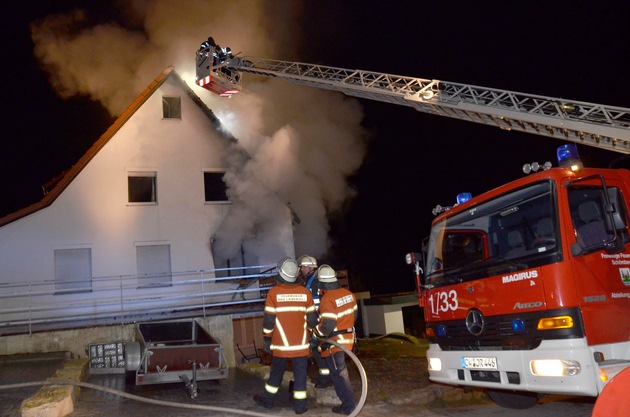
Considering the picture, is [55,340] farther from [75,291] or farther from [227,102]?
[227,102]

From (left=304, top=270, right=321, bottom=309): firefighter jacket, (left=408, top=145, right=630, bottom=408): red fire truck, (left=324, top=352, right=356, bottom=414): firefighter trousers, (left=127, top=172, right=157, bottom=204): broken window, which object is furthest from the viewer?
(left=127, top=172, right=157, bottom=204): broken window

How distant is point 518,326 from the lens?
5.05 m

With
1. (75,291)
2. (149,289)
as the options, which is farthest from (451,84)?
(75,291)

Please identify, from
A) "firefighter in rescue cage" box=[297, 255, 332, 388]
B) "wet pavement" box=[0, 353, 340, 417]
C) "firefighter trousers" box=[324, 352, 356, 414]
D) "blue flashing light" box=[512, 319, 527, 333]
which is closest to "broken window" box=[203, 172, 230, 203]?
"wet pavement" box=[0, 353, 340, 417]

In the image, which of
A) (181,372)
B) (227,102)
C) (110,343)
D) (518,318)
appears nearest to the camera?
(518,318)

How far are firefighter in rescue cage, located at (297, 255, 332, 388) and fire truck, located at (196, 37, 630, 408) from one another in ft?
4.87

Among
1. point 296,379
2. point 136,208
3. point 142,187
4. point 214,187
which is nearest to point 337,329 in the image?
point 296,379

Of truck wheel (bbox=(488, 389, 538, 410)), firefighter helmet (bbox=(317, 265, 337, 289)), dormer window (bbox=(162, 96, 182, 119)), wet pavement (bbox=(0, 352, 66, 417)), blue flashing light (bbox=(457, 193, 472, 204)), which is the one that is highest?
dormer window (bbox=(162, 96, 182, 119))

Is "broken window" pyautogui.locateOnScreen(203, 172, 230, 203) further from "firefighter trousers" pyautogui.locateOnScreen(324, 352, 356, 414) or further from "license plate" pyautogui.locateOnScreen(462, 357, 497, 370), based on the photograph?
"license plate" pyautogui.locateOnScreen(462, 357, 497, 370)

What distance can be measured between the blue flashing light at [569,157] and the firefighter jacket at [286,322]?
322 centimetres

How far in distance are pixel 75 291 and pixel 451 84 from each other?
10.2m

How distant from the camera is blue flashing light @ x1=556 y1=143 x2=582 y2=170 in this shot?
5332mm

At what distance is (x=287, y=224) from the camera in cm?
1453

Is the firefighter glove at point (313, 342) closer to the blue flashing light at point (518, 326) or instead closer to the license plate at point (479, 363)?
the license plate at point (479, 363)
